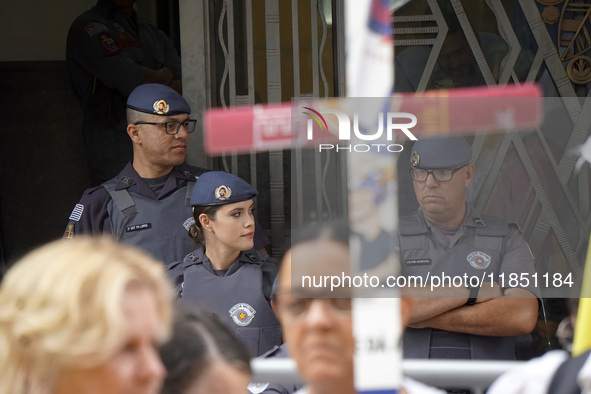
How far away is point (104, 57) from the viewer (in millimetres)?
4512

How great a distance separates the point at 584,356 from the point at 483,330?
126 cm

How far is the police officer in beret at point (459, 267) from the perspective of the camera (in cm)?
247

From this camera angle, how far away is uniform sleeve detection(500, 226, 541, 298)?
8.64 feet

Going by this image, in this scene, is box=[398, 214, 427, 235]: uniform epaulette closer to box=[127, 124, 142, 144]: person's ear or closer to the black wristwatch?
the black wristwatch

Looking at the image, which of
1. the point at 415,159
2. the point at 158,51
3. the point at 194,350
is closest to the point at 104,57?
the point at 158,51

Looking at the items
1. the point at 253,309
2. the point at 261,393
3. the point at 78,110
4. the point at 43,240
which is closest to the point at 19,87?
the point at 78,110

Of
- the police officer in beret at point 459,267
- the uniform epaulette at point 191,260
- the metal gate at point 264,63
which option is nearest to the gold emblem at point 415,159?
the police officer in beret at point 459,267

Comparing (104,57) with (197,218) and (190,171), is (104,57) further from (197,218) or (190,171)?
(197,218)

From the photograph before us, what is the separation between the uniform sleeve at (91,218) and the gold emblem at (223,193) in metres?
0.52

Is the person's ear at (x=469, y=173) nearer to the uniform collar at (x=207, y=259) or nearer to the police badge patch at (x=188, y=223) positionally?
the uniform collar at (x=207, y=259)

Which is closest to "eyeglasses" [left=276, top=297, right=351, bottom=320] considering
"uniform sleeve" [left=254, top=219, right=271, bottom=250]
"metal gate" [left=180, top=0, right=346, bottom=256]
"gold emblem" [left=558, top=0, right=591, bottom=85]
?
"uniform sleeve" [left=254, top=219, right=271, bottom=250]

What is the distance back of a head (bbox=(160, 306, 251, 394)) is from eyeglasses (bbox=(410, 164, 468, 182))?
0.95 metres

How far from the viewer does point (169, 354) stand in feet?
5.14

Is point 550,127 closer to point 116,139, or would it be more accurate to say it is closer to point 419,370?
point 419,370
